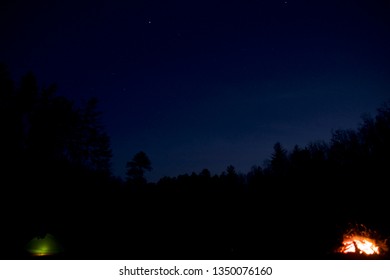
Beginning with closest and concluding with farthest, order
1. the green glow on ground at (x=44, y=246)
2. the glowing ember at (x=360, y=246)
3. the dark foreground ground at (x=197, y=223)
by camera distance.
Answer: the glowing ember at (x=360, y=246), the dark foreground ground at (x=197, y=223), the green glow on ground at (x=44, y=246)

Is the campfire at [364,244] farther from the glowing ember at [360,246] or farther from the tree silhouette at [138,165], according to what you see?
the tree silhouette at [138,165]

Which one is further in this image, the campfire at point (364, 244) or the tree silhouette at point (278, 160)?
the tree silhouette at point (278, 160)

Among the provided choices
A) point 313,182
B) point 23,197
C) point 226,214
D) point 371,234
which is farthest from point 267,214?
point 23,197

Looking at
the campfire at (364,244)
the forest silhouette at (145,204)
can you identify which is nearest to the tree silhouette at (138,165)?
the forest silhouette at (145,204)

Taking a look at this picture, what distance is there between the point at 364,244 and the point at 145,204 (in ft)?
57.2

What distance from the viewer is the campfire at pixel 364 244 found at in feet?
34.7

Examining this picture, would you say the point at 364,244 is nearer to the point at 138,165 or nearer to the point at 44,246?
the point at 44,246

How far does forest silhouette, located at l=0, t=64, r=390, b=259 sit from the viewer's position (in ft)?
38.6

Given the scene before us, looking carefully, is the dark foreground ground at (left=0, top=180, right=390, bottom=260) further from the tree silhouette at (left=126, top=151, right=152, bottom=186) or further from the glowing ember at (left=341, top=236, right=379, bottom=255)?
the tree silhouette at (left=126, top=151, right=152, bottom=186)

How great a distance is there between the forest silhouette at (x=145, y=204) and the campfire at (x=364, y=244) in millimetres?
1117

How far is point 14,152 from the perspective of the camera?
12.0 m

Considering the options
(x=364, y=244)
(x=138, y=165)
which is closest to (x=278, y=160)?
(x=138, y=165)
